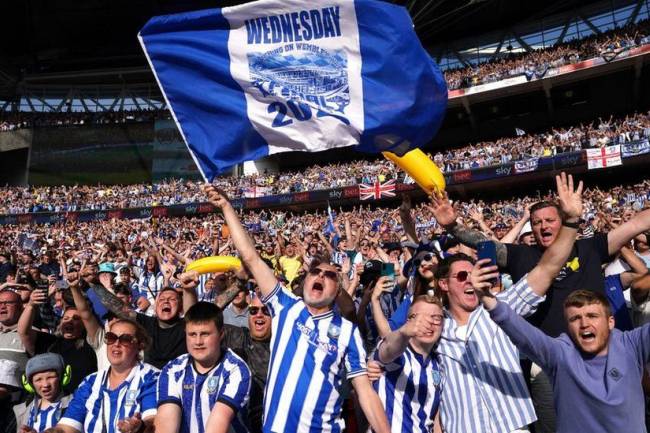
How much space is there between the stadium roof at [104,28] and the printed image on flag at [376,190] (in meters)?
12.0

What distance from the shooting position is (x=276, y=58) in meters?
4.66

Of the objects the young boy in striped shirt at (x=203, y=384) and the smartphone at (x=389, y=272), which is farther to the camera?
the smartphone at (x=389, y=272)

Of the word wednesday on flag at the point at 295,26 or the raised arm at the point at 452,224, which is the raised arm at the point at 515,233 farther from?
the word wednesday on flag at the point at 295,26

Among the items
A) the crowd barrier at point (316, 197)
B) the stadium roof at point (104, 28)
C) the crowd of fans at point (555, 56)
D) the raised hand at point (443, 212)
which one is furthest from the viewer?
the stadium roof at point (104, 28)

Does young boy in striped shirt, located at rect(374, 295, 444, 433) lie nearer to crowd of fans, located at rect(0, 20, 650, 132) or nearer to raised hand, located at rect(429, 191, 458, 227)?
raised hand, located at rect(429, 191, 458, 227)

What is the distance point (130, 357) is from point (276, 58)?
2609 mm

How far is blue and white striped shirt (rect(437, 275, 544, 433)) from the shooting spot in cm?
Answer: 328

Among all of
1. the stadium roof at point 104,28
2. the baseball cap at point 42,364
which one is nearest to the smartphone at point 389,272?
the baseball cap at point 42,364

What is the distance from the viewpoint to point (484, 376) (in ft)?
11.0

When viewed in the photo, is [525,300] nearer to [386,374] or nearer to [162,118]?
[386,374]

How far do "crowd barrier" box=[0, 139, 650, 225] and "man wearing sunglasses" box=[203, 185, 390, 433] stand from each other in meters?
23.7

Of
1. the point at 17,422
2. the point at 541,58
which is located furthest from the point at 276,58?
the point at 541,58

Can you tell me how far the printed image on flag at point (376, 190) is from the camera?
76.6 feet

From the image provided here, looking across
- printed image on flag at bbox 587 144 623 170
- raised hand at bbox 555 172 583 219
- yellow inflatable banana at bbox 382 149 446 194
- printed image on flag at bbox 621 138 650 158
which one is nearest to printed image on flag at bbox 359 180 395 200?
printed image on flag at bbox 587 144 623 170
